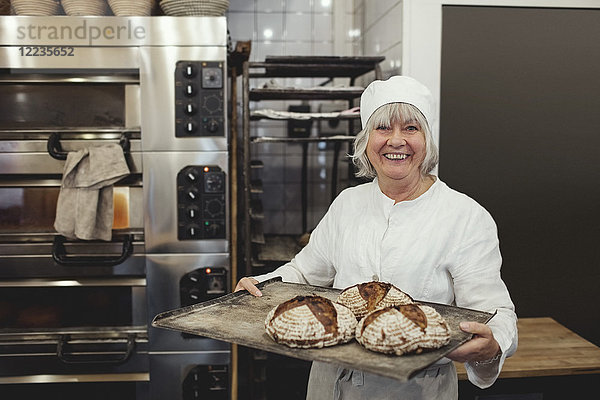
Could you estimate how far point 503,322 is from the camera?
137 centimetres

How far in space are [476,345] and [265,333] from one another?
18.2 inches

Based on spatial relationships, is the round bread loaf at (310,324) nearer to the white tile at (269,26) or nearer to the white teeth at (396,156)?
the white teeth at (396,156)

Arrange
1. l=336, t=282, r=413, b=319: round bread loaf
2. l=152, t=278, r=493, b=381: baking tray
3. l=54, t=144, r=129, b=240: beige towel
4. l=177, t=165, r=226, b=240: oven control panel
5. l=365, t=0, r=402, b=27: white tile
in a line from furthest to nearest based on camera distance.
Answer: l=365, t=0, r=402, b=27: white tile < l=177, t=165, r=226, b=240: oven control panel < l=54, t=144, r=129, b=240: beige towel < l=336, t=282, r=413, b=319: round bread loaf < l=152, t=278, r=493, b=381: baking tray

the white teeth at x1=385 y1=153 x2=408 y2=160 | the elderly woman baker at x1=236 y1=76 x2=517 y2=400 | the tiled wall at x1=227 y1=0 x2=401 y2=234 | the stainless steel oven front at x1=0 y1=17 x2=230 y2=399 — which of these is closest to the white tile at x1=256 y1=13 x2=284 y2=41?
the tiled wall at x1=227 y1=0 x2=401 y2=234

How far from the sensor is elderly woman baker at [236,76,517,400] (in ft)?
4.99

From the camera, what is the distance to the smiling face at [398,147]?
1542 mm

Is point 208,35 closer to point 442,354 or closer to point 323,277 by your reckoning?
point 323,277

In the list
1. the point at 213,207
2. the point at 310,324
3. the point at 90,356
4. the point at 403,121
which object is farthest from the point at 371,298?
the point at 90,356

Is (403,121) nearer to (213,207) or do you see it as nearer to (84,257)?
(213,207)

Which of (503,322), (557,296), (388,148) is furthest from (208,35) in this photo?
A: (557,296)

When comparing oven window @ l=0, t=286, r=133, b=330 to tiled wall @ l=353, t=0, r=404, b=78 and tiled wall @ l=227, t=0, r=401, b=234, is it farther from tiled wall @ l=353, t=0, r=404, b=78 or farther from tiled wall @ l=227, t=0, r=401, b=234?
tiled wall @ l=353, t=0, r=404, b=78

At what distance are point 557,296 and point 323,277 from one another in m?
1.48

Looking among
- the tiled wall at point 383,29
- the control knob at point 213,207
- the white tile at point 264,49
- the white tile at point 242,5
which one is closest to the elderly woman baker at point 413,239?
the control knob at point 213,207

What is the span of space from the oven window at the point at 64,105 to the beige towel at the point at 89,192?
0.59 feet
